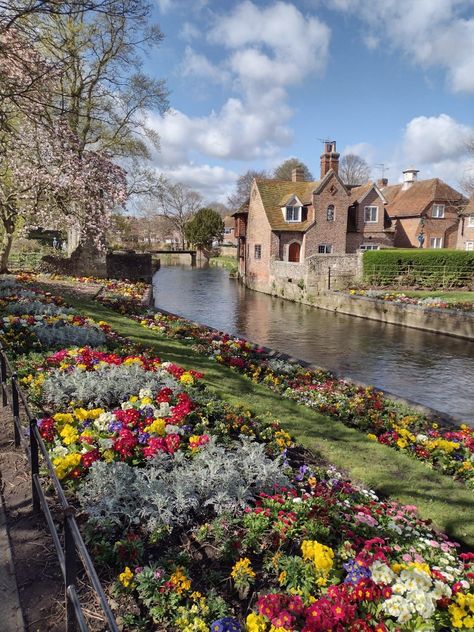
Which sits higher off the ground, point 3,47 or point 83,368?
point 3,47

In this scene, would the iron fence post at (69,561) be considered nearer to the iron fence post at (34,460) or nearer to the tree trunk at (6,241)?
→ the iron fence post at (34,460)

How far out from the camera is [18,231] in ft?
73.1

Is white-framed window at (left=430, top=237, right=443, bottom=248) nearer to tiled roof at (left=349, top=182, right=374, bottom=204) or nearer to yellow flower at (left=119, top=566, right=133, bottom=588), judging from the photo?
tiled roof at (left=349, top=182, right=374, bottom=204)

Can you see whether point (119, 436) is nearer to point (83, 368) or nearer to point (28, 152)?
point (83, 368)

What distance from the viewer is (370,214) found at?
137 feet

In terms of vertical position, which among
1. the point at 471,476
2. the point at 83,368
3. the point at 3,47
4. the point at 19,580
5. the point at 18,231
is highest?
the point at 3,47

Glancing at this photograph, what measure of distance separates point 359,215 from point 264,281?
11.2 meters

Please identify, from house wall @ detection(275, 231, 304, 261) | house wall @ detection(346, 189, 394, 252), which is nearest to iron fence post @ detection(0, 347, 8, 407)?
house wall @ detection(275, 231, 304, 261)

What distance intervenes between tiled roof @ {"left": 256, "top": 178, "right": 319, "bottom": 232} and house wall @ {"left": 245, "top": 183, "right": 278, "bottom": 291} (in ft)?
1.67

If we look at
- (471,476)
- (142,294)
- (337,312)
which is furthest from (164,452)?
(337,312)

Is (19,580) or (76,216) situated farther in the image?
(76,216)

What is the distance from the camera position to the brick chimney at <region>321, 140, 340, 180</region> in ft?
129

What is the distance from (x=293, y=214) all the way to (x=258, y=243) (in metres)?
4.01

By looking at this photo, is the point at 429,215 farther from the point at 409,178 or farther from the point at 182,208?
the point at 182,208
